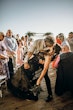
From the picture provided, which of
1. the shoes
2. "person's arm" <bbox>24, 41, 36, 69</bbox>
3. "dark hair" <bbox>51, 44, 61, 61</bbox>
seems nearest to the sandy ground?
the shoes

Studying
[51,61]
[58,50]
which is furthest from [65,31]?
[51,61]

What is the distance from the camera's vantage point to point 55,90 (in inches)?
96.6

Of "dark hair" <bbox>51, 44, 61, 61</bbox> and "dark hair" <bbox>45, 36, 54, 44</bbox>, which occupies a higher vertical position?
"dark hair" <bbox>45, 36, 54, 44</bbox>

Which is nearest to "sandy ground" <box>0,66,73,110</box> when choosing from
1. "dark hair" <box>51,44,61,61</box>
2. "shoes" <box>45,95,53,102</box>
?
"shoes" <box>45,95,53,102</box>

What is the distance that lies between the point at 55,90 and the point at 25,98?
1.43ft

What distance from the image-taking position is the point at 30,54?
2432mm

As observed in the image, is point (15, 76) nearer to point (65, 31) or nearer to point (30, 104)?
point (30, 104)

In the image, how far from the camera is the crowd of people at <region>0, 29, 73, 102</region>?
241 centimetres

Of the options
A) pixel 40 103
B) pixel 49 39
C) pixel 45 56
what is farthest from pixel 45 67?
pixel 40 103

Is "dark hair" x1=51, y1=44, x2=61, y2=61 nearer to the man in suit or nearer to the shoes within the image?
the man in suit

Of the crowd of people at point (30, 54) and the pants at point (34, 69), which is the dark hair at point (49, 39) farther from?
the pants at point (34, 69)

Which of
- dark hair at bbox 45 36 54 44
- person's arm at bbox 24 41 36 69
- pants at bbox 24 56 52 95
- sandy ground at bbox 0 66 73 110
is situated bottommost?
sandy ground at bbox 0 66 73 110

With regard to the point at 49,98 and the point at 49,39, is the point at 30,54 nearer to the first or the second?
the point at 49,39

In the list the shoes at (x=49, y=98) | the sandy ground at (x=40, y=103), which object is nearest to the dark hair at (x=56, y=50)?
the sandy ground at (x=40, y=103)
